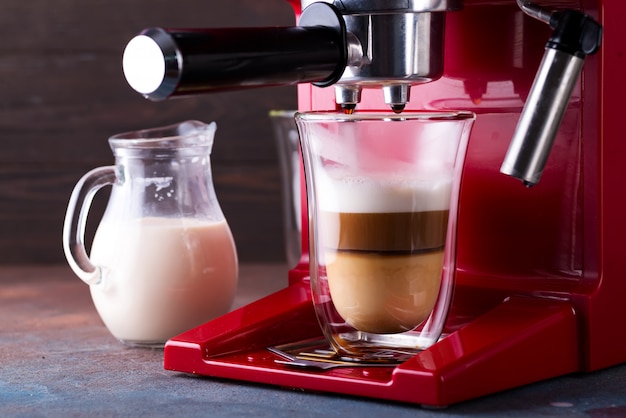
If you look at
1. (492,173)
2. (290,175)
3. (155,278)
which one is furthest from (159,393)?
(290,175)

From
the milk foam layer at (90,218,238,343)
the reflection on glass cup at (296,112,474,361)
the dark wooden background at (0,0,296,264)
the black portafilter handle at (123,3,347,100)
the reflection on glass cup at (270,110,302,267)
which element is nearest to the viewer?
the black portafilter handle at (123,3,347,100)

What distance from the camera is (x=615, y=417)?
21.5 inches

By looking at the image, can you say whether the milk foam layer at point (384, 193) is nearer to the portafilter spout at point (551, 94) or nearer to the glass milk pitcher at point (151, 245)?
the portafilter spout at point (551, 94)

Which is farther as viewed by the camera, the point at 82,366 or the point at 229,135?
the point at 229,135

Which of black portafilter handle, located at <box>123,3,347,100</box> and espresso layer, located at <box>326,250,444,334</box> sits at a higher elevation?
black portafilter handle, located at <box>123,3,347,100</box>

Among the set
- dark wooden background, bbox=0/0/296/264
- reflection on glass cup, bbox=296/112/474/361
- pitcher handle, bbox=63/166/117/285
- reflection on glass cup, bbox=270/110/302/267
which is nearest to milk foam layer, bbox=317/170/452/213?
reflection on glass cup, bbox=296/112/474/361

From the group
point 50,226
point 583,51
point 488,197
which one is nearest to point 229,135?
point 50,226

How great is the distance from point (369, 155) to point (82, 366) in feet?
0.83

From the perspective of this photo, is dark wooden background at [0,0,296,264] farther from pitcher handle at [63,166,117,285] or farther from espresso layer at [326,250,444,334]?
espresso layer at [326,250,444,334]

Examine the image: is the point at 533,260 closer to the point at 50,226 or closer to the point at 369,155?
the point at 369,155

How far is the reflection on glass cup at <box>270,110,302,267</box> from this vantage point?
101 cm

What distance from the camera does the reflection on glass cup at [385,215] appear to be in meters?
0.58

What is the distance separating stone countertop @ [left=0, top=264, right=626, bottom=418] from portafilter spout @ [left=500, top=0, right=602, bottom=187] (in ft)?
0.43

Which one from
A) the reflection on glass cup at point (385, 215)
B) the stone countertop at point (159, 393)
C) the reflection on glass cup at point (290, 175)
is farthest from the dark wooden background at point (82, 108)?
the reflection on glass cup at point (385, 215)
